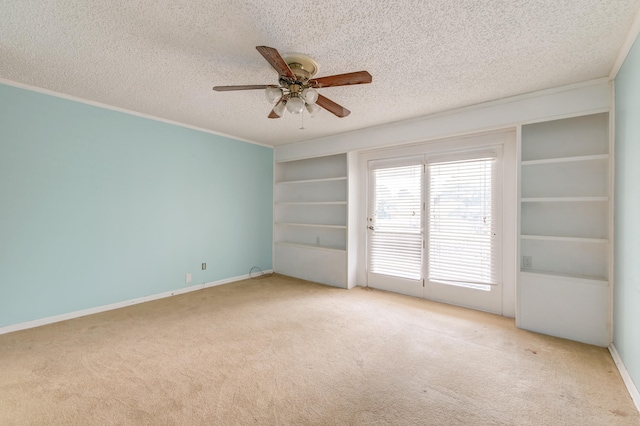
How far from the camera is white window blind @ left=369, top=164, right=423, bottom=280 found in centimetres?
403

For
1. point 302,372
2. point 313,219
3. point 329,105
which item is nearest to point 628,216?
point 329,105

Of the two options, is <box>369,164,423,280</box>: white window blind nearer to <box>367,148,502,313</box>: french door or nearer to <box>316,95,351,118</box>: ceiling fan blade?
<box>367,148,502,313</box>: french door

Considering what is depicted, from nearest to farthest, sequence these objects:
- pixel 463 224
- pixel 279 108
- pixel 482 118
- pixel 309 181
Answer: pixel 279 108 < pixel 482 118 < pixel 463 224 < pixel 309 181

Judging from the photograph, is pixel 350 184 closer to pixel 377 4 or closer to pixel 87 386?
pixel 377 4

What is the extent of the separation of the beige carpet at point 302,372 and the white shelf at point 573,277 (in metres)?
0.59

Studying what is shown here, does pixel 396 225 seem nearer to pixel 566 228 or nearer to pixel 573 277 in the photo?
pixel 566 228

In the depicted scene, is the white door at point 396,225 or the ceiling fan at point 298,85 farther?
the white door at point 396,225

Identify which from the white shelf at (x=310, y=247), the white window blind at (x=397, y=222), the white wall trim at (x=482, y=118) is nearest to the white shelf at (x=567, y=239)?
the white wall trim at (x=482, y=118)

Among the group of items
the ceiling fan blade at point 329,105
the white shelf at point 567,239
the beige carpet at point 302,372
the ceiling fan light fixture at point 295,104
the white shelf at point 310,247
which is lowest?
the beige carpet at point 302,372

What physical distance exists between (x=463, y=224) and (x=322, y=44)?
9.16 feet

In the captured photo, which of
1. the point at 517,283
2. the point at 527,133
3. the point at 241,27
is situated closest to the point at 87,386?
the point at 241,27

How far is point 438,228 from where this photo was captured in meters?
3.82

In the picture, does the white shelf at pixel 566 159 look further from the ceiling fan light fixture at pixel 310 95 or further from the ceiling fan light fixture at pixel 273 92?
the ceiling fan light fixture at pixel 273 92

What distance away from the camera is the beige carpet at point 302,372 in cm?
172
